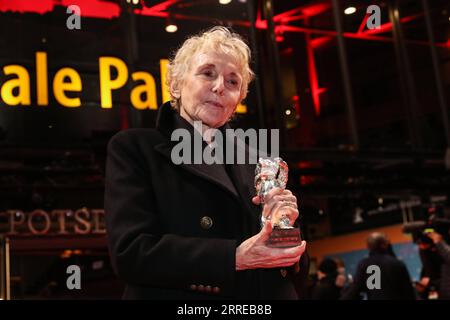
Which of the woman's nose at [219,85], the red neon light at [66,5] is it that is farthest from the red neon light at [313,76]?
the woman's nose at [219,85]

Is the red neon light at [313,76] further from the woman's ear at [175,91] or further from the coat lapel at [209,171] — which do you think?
the coat lapel at [209,171]

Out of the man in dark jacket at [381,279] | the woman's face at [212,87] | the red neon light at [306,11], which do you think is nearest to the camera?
the woman's face at [212,87]

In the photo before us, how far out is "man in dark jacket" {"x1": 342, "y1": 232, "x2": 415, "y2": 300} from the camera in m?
5.71

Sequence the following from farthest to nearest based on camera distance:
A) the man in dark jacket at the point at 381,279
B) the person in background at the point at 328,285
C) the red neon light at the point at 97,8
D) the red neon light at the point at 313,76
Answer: the red neon light at the point at 313,76 < the red neon light at the point at 97,8 < the person in background at the point at 328,285 < the man in dark jacket at the point at 381,279

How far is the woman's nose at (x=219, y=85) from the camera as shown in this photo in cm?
154

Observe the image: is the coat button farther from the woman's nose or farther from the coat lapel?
the woman's nose

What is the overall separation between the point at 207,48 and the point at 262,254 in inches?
19.8

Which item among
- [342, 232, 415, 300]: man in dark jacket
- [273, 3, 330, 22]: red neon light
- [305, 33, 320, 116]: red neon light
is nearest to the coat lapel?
[342, 232, 415, 300]: man in dark jacket

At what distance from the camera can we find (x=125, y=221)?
138 cm

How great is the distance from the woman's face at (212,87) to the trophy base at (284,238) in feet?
1.14

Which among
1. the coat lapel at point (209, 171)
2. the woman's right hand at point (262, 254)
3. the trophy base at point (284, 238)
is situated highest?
the coat lapel at point (209, 171)

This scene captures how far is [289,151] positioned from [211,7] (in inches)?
82.7

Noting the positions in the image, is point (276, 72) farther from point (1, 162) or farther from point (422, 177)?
point (1, 162)

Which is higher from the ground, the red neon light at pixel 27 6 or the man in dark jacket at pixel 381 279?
the red neon light at pixel 27 6
